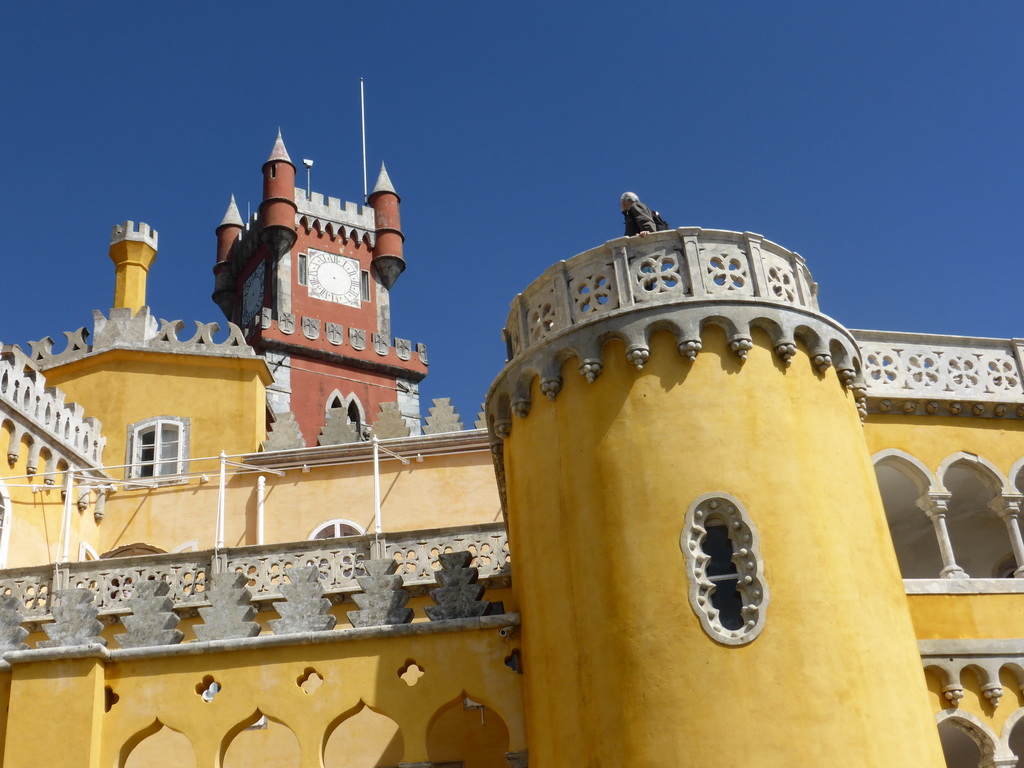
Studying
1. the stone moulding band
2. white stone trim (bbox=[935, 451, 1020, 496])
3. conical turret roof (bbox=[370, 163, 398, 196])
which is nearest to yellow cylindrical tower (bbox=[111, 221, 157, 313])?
the stone moulding band

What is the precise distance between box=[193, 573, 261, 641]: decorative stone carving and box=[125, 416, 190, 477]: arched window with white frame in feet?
38.3

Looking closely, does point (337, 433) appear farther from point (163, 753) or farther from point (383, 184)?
point (383, 184)

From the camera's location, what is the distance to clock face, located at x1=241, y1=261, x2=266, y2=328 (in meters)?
45.9

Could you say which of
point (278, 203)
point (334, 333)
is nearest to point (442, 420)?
point (334, 333)

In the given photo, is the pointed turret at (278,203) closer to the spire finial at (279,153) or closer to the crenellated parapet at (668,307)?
the spire finial at (279,153)

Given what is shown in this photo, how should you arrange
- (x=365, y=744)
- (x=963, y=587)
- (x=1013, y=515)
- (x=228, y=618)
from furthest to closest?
1. (x=365, y=744)
2. (x=1013, y=515)
3. (x=963, y=587)
4. (x=228, y=618)

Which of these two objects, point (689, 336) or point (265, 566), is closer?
point (689, 336)

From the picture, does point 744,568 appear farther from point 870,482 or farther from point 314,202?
point 314,202

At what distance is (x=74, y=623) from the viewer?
13.1 metres

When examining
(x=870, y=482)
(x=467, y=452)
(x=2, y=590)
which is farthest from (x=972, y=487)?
(x=2, y=590)

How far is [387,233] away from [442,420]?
79.7 feet

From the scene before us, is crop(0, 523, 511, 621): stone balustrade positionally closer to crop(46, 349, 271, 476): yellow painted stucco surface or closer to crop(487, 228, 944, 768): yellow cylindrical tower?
crop(487, 228, 944, 768): yellow cylindrical tower

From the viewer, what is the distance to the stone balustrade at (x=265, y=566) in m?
16.8

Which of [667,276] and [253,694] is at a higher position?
[667,276]
